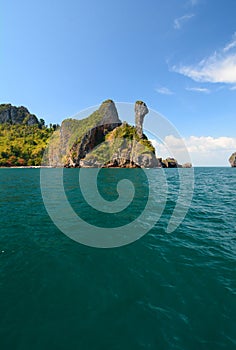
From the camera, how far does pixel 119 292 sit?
7074mm

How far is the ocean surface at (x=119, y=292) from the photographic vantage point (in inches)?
203

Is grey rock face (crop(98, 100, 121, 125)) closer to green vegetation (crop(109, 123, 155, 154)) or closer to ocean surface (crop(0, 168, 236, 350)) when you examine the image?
green vegetation (crop(109, 123, 155, 154))

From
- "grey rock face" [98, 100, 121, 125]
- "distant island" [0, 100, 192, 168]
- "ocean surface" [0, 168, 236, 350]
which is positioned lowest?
"ocean surface" [0, 168, 236, 350]

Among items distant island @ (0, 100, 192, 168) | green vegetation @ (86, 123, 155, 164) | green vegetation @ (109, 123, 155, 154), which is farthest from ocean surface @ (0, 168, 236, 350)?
green vegetation @ (109, 123, 155, 154)

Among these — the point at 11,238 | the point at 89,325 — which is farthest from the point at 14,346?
the point at 11,238

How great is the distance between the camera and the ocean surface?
17.0 feet

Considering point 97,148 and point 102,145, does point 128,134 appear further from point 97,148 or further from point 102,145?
point 97,148

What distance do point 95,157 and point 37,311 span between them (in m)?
164

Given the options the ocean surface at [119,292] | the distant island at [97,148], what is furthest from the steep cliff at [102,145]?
the ocean surface at [119,292]

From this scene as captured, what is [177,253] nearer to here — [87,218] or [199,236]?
[199,236]

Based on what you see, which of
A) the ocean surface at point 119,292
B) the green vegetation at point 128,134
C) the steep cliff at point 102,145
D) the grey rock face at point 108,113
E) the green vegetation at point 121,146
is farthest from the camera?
the grey rock face at point 108,113

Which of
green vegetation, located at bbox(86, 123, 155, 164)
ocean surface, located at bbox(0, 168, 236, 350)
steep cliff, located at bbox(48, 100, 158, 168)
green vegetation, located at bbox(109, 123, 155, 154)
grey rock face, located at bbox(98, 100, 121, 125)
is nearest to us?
ocean surface, located at bbox(0, 168, 236, 350)

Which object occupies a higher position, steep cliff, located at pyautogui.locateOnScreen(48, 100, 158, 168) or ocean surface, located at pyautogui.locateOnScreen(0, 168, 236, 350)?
steep cliff, located at pyautogui.locateOnScreen(48, 100, 158, 168)

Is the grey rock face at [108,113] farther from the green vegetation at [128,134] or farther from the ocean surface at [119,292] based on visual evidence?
the ocean surface at [119,292]
